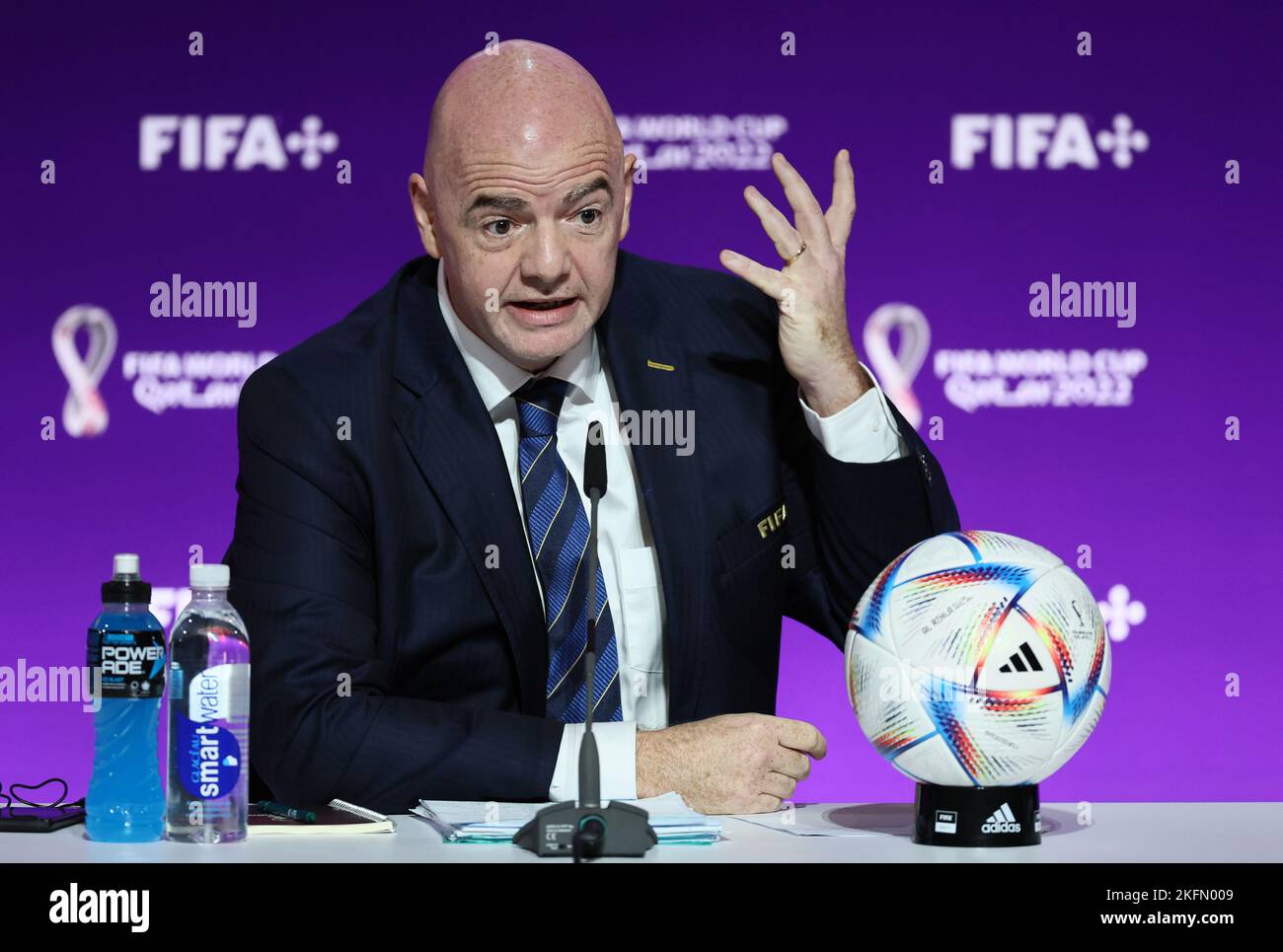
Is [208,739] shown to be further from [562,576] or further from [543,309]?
[543,309]

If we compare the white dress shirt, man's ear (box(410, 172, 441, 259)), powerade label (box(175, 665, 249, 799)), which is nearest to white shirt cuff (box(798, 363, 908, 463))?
the white dress shirt

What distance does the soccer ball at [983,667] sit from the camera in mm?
1683

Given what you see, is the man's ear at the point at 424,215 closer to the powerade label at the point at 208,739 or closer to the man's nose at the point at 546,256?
the man's nose at the point at 546,256

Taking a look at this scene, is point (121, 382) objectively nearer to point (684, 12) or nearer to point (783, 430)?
point (684, 12)

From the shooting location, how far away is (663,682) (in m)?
2.58

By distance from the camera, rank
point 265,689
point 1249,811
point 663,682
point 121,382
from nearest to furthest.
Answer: point 1249,811 < point 265,689 < point 663,682 < point 121,382

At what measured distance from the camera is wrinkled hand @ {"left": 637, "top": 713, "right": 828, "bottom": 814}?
6.72 feet

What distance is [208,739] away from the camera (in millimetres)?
1732

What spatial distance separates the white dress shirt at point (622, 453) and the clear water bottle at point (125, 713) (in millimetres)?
710

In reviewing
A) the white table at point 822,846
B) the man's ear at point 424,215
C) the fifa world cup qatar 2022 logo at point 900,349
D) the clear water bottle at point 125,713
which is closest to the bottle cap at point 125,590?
the clear water bottle at point 125,713

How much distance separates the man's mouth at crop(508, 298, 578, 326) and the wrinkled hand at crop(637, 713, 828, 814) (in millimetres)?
637

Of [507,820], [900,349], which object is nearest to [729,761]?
[507,820]
